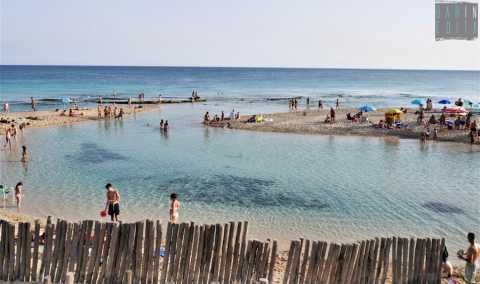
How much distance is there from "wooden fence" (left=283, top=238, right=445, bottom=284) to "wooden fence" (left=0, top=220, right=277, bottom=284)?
56 centimetres

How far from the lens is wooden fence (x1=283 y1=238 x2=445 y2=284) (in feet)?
29.4

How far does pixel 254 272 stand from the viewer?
9188 mm

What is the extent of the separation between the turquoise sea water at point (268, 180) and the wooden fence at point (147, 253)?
6546mm

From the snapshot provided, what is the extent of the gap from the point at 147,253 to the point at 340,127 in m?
34.4

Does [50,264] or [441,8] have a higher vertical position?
[441,8]

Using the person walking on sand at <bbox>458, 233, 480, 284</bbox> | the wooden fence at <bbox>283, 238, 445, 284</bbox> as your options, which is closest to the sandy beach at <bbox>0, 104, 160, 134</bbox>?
the wooden fence at <bbox>283, 238, 445, 284</bbox>

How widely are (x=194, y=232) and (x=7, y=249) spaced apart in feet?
12.4

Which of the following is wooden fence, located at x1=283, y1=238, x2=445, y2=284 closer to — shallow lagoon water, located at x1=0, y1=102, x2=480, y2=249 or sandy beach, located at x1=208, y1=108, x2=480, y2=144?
shallow lagoon water, located at x1=0, y1=102, x2=480, y2=249

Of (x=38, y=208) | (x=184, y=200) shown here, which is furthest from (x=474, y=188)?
(x=38, y=208)

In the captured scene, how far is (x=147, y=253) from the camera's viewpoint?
29.9ft

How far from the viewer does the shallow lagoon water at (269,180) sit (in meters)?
17.5

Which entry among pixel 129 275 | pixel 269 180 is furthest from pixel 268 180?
pixel 129 275

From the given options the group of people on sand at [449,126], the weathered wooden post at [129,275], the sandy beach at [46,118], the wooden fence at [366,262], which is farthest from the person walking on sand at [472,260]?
the sandy beach at [46,118]

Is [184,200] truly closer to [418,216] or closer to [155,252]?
[418,216]
